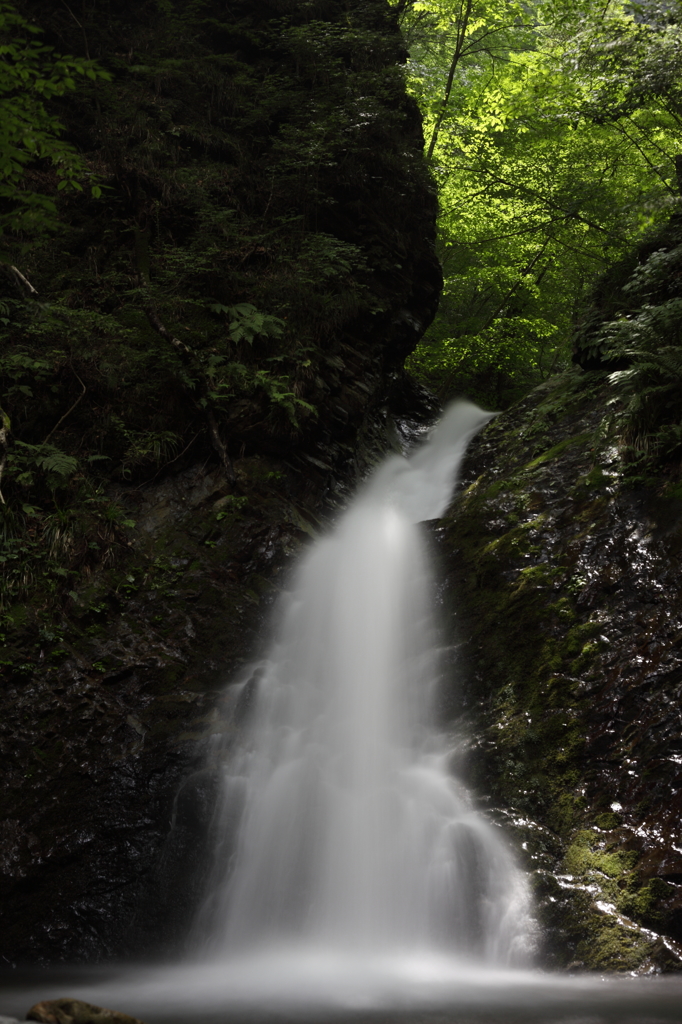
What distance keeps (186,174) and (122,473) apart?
572cm

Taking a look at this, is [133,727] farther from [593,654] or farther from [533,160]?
[533,160]

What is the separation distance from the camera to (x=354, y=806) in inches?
Result: 218

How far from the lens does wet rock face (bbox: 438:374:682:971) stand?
14.4ft

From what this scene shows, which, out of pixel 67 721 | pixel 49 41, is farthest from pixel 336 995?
pixel 49 41

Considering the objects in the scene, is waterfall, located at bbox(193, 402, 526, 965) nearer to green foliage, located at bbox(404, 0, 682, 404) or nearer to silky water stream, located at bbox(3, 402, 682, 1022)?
silky water stream, located at bbox(3, 402, 682, 1022)

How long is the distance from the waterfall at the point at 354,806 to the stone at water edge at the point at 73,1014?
2.10m

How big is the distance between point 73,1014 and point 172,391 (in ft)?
22.9

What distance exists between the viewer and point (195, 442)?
8.73 m

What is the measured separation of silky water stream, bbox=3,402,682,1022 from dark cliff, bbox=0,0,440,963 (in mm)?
428

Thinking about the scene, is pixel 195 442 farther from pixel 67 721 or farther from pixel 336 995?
pixel 336 995

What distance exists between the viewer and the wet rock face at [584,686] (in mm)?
4395

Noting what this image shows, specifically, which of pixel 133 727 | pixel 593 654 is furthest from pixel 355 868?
pixel 593 654

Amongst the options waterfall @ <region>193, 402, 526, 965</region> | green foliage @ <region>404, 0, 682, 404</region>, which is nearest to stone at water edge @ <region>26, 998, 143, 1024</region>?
waterfall @ <region>193, 402, 526, 965</region>

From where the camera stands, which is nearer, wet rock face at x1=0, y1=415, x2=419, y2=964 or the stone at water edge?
the stone at water edge
